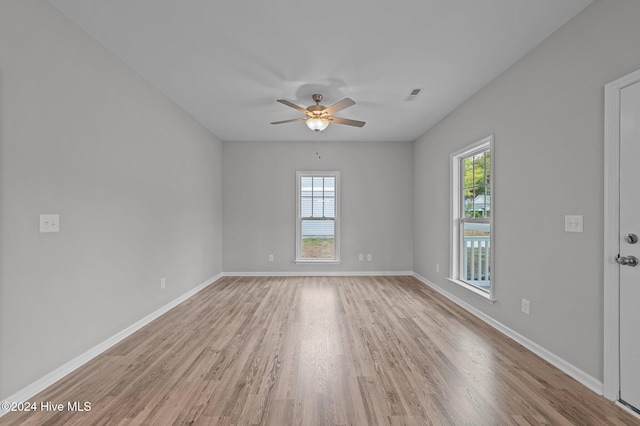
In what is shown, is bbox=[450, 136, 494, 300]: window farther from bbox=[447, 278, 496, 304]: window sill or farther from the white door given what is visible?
the white door

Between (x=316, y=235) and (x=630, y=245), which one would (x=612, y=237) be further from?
(x=316, y=235)

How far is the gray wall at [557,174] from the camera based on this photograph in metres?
1.94

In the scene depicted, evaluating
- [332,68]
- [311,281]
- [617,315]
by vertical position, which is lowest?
[311,281]

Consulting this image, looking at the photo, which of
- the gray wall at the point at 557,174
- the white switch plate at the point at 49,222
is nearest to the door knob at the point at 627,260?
the gray wall at the point at 557,174

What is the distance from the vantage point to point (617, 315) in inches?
71.6

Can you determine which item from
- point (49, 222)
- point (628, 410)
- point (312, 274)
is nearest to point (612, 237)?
point (628, 410)

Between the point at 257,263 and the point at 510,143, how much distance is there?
454 cm

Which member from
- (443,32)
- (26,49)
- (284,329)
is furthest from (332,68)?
(284,329)

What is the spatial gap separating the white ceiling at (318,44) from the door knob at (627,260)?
1741mm

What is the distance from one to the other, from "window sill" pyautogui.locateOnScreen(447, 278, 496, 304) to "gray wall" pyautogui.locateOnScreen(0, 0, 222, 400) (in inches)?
148

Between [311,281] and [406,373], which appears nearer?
[406,373]

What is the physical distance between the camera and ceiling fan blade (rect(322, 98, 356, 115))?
300 cm

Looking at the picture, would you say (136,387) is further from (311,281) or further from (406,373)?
(311,281)

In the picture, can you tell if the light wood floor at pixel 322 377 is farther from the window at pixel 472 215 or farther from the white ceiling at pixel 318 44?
the white ceiling at pixel 318 44
